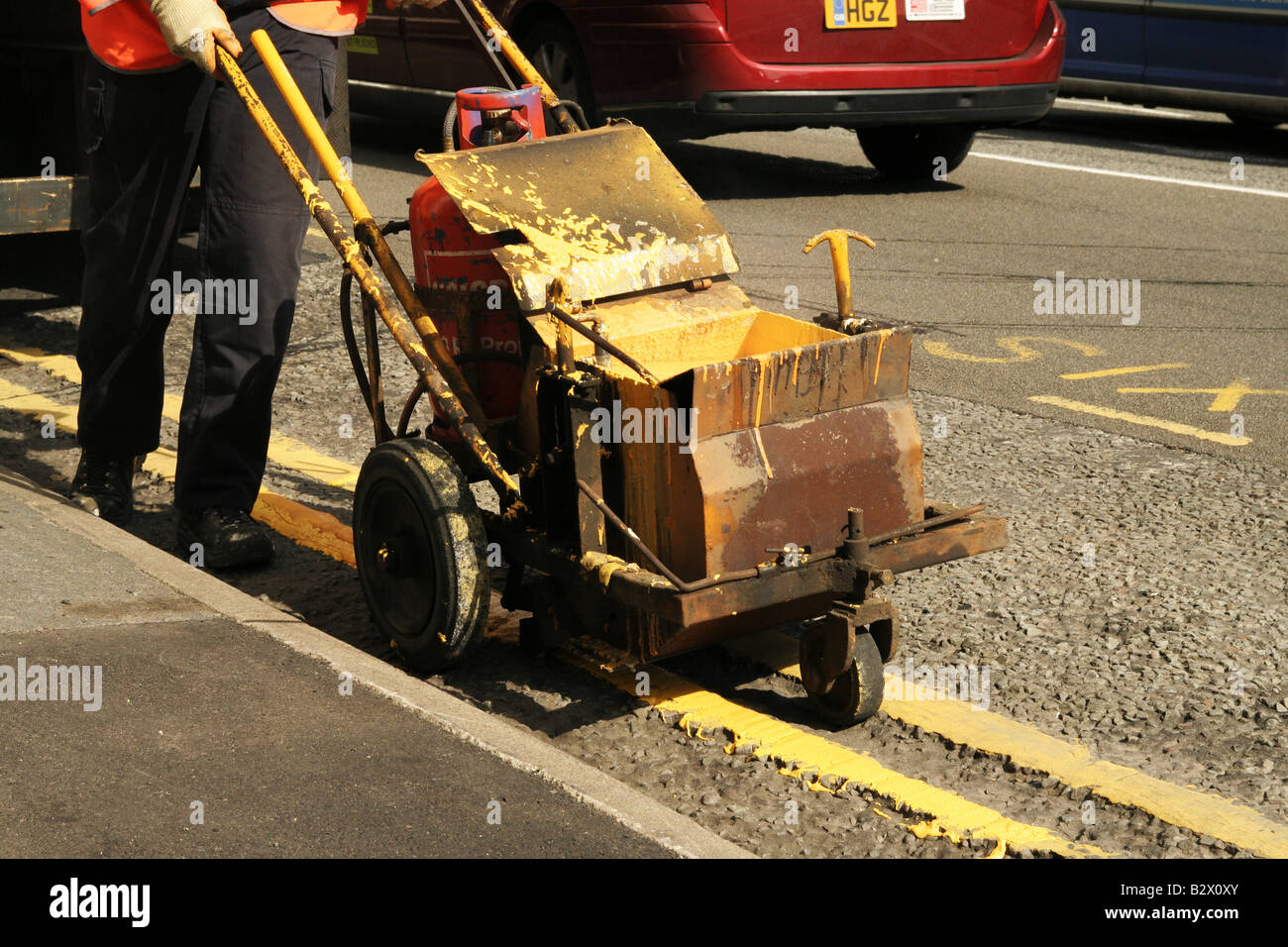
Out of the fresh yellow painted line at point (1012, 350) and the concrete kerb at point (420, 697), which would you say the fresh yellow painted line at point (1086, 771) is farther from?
the fresh yellow painted line at point (1012, 350)

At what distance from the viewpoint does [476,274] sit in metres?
3.81

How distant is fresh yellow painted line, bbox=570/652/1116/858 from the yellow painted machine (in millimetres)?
123

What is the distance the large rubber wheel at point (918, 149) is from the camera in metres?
9.58

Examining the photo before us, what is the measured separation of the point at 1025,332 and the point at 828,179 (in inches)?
137

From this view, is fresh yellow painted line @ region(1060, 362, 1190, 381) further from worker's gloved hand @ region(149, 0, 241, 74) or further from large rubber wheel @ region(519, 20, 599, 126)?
large rubber wheel @ region(519, 20, 599, 126)

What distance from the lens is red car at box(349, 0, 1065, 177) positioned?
8.34 meters

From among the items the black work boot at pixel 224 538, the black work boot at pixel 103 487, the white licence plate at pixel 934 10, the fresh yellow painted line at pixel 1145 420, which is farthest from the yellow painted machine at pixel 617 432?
the white licence plate at pixel 934 10

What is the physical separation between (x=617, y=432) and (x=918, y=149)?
22.1ft

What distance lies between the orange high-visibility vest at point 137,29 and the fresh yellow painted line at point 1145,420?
2750 millimetres

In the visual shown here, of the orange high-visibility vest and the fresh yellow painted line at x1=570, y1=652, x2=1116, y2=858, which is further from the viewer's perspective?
the orange high-visibility vest

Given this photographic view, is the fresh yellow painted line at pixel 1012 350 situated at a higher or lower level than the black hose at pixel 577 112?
lower

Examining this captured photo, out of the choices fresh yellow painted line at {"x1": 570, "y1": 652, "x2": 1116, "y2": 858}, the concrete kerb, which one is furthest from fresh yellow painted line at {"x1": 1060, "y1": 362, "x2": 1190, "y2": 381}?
the concrete kerb

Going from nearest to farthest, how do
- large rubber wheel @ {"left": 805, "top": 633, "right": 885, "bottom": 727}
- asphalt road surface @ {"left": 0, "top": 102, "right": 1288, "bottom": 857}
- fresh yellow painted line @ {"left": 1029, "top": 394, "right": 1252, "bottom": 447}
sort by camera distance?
asphalt road surface @ {"left": 0, "top": 102, "right": 1288, "bottom": 857} < large rubber wheel @ {"left": 805, "top": 633, "right": 885, "bottom": 727} < fresh yellow painted line @ {"left": 1029, "top": 394, "right": 1252, "bottom": 447}
